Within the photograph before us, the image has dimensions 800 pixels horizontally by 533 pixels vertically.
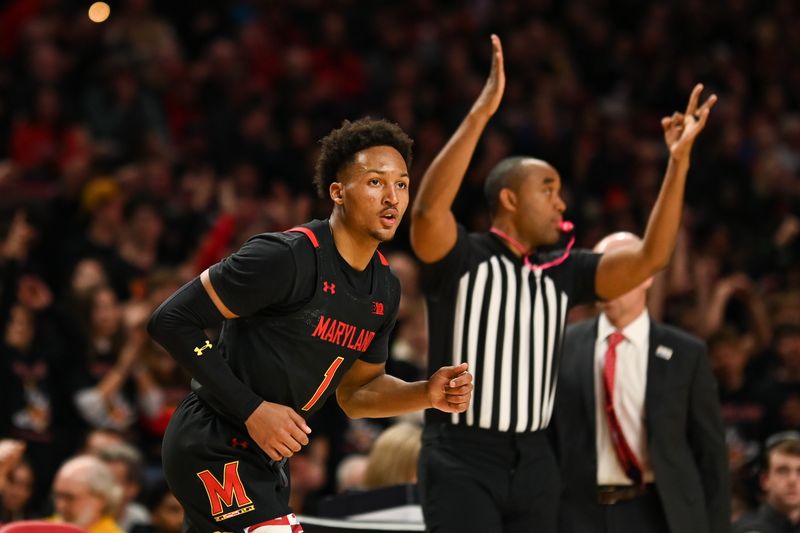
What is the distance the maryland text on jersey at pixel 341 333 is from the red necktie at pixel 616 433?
1.46m

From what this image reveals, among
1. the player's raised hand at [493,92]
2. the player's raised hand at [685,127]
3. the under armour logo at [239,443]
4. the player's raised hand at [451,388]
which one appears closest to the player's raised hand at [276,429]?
the under armour logo at [239,443]

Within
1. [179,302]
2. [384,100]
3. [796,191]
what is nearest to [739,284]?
[796,191]

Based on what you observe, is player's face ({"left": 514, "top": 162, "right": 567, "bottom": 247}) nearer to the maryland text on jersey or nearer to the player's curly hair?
the player's curly hair

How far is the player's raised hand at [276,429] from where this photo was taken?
339 cm

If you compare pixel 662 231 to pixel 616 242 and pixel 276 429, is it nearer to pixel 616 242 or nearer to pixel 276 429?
pixel 616 242

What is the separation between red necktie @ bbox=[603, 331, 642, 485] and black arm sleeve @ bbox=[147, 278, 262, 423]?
1.88m

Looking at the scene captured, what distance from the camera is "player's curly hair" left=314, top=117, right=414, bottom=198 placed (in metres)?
3.75

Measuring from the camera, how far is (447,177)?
4.42 meters

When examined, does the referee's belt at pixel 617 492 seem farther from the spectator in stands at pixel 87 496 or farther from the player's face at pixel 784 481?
the spectator in stands at pixel 87 496

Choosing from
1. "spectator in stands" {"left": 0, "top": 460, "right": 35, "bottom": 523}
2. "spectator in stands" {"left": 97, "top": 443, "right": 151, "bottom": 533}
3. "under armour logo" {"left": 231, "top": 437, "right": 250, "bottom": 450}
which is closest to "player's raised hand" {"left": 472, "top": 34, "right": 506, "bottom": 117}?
"under armour logo" {"left": 231, "top": 437, "right": 250, "bottom": 450}

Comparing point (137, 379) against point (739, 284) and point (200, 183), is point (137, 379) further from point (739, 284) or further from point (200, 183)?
point (739, 284)

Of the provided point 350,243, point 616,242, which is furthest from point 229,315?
point 616,242

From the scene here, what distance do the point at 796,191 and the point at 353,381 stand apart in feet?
25.0

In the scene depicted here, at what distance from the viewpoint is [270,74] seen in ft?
34.9
